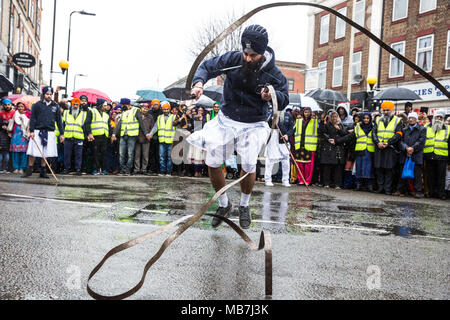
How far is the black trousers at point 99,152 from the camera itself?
12828mm

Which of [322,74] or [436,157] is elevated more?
[322,74]

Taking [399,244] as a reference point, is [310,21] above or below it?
above

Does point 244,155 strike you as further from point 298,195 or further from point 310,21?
point 310,21

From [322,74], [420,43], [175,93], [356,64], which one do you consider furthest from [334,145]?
[322,74]

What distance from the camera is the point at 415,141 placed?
11.1 meters

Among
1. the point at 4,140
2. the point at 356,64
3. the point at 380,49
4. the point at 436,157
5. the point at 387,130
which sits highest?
the point at 380,49

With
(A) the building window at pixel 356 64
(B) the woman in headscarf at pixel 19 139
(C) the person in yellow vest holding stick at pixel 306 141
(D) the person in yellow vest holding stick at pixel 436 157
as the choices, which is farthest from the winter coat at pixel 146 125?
(A) the building window at pixel 356 64

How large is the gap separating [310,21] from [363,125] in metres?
23.5

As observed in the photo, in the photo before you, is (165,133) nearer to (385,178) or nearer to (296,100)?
(385,178)

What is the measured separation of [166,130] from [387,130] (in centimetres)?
591

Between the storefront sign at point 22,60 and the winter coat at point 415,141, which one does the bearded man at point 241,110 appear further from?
the storefront sign at point 22,60

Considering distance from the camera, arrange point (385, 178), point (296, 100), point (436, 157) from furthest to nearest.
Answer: point (296, 100), point (385, 178), point (436, 157)
